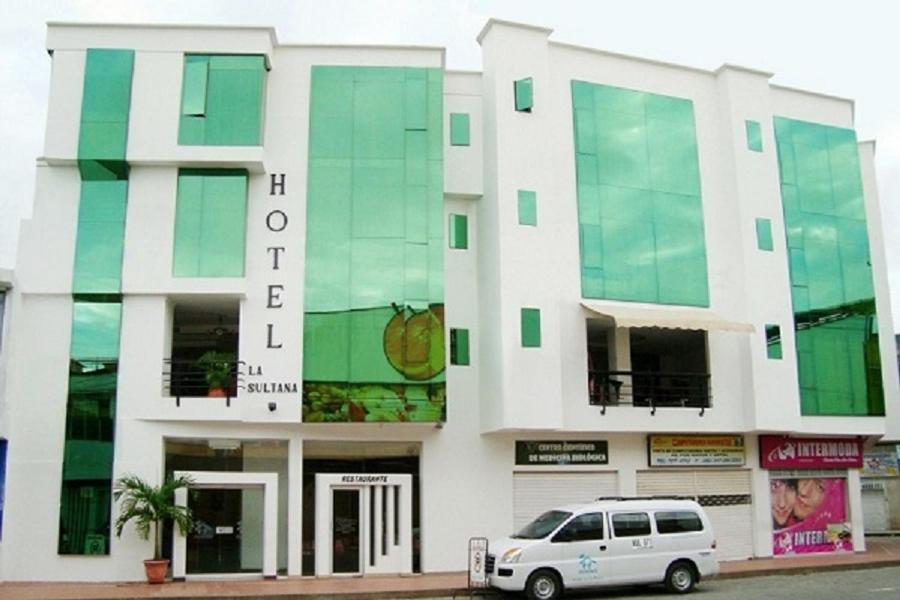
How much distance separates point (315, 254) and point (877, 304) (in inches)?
701

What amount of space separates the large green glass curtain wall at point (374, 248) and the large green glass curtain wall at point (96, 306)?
14.9 feet

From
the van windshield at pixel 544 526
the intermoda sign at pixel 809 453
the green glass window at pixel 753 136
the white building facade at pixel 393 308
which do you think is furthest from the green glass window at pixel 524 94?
the intermoda sign at pixel 809 453

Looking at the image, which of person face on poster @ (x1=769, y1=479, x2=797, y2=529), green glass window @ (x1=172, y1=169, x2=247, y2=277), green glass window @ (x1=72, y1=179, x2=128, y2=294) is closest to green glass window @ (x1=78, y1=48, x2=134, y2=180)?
green glass window @ (x1=72, y1=179, x2=128, y2=294)

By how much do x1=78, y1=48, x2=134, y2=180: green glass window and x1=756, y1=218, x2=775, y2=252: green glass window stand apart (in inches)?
666

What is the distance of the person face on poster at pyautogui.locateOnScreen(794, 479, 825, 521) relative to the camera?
27109 mm

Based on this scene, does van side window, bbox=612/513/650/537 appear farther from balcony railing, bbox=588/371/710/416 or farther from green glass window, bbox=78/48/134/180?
green glass window, bbox=78/48/134/180

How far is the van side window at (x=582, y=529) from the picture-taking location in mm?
19241

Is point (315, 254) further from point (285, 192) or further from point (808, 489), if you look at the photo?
point (808, 489)

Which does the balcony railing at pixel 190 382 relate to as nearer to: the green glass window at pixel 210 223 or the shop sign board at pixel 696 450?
the green glass window at pixel 210 223

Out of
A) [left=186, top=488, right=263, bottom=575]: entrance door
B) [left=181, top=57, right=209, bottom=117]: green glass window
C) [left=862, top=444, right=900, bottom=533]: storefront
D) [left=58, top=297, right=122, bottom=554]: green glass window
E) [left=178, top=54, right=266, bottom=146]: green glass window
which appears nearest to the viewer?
[left=58, top=297, right=122, bottom=554]: green glass window

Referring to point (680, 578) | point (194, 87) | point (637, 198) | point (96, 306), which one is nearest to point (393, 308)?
point (96, 306)

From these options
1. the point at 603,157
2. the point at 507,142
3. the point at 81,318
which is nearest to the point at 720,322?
the point at 603,157

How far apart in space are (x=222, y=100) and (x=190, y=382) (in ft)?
22.8

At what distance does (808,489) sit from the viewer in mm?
27391
